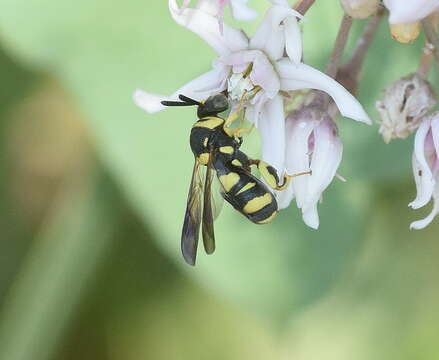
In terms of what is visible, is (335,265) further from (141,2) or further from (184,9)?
(184,9)

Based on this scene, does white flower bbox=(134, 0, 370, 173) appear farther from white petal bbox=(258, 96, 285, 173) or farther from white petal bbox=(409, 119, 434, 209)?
white petal bbox=(409, 119, 434, 209)

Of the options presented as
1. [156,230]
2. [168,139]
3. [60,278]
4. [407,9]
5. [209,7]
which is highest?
[407,9]

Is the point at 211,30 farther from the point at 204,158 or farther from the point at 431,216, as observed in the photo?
the point at 431,216

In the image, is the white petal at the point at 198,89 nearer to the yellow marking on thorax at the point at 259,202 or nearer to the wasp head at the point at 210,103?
the wasp head at the point at 210,103

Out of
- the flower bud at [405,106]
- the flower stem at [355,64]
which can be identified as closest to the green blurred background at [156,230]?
A: the flower stem at [355,64]

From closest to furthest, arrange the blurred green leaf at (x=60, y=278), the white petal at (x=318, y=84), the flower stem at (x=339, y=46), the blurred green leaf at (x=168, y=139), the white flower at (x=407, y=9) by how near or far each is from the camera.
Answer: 1. the white flower at (x=407, y=9)
2. the white petal at (x=318, y=84)
3. the flower stem at (x=339, y=46)
4. the blurred green leaf at (x=168, y=139)
5. the blurred green leaf at (x=60, y=278)

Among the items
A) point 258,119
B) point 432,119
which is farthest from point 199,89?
point 432,119

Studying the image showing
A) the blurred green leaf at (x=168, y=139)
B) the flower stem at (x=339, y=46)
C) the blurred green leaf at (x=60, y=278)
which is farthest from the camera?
the blurred green leaf at (x=60, y=278)

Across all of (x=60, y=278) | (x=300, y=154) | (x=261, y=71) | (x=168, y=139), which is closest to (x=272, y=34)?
(x=261, y=71)
